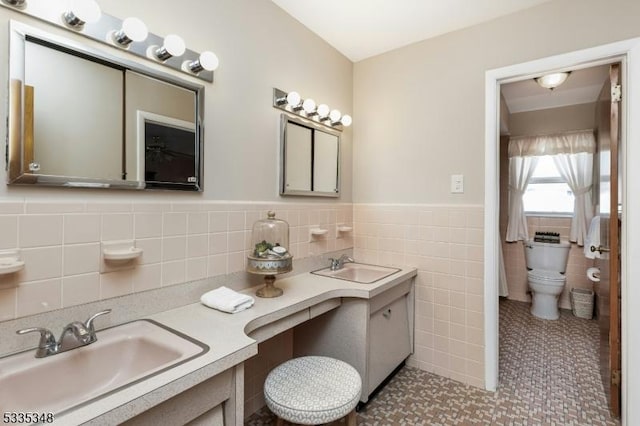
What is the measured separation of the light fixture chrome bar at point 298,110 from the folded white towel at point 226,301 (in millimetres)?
1096

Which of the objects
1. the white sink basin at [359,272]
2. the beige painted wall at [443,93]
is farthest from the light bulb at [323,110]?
the white sink basin at [359,272]

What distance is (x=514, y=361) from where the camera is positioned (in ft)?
7.87

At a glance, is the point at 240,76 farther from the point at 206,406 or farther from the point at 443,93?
the point at 206,406

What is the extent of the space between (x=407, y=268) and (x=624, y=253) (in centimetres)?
115

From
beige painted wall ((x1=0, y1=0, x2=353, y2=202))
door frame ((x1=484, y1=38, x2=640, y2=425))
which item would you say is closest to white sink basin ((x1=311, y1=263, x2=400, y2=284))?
beige painted wall ((x1=0, y1=0, x2=353, y2=202))

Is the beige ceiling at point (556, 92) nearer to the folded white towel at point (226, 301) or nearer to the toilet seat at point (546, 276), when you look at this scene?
the toilet seat at point (546, 276)

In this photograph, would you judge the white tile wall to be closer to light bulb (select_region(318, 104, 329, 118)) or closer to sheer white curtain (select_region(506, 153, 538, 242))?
light bulb (select_region(318, 104, 329, 118))

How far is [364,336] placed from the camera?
1.75 meters

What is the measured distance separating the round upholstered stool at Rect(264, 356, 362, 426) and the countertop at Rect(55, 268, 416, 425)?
0.25m

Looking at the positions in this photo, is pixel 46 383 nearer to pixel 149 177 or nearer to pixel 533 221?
pixel 149 177

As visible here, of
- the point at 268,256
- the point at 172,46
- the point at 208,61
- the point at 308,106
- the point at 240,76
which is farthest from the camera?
the point at 308,106

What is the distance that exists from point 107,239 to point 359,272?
156 cm

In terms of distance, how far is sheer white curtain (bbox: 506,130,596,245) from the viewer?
342cm

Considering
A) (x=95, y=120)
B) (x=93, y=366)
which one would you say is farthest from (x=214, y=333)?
(x=95, y=120)
